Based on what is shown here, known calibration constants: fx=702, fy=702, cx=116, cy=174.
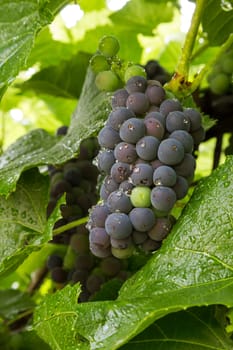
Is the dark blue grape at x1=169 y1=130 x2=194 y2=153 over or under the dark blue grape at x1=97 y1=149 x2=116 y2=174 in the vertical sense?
under

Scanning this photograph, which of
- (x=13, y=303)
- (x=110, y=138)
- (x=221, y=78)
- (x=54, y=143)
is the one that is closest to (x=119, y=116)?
(x=110, y=138)

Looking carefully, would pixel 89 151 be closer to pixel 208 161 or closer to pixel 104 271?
pixel 104 271

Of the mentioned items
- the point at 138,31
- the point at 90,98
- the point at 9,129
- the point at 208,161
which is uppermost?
the point at 90,98


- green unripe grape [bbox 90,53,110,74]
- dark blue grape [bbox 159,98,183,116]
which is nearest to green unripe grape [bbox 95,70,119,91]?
green unripe grape [bbox 90,53,110,74]

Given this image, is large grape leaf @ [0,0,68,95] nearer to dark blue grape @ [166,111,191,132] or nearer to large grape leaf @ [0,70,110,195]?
large grape leaf @ [0,70,110,195]

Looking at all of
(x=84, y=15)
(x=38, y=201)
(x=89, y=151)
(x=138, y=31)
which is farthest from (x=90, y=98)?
(x=84, y=15)

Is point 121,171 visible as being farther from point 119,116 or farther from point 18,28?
point 18,28

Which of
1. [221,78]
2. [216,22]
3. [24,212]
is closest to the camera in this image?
[24,212]
